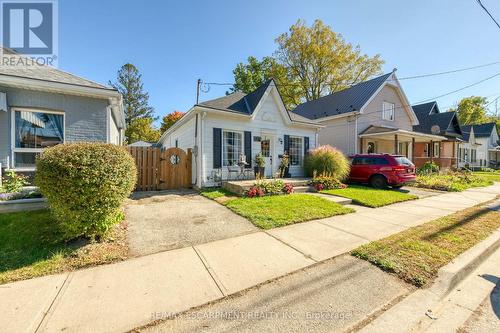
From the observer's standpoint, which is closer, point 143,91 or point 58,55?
point 58,55

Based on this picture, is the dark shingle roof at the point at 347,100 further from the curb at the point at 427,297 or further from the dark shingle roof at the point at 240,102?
the curb at the point at 427,297

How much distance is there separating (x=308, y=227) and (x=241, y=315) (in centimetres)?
311

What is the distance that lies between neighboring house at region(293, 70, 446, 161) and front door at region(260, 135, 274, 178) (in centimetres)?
785

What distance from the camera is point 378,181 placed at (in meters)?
10.7

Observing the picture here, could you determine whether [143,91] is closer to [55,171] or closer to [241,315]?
[55,171]

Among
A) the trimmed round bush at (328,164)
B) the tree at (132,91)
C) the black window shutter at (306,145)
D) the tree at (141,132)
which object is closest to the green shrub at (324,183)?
the trimmed round bush at (328,164)

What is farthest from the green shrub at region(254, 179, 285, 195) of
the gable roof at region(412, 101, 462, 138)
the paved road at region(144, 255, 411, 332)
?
the gable roof at region(412, 101, 462, 138)

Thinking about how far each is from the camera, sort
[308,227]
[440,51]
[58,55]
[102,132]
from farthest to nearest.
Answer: [440,51], [58,55], [102,132], [308,227]

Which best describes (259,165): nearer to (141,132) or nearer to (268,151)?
(268,151)

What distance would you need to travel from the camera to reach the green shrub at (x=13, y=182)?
561 centimetres

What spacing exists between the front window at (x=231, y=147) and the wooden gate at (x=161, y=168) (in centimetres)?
166

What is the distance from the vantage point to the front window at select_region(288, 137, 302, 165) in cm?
1233

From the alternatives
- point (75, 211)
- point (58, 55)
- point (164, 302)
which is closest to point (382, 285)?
point (164, 302)

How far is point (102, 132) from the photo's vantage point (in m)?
7.30
